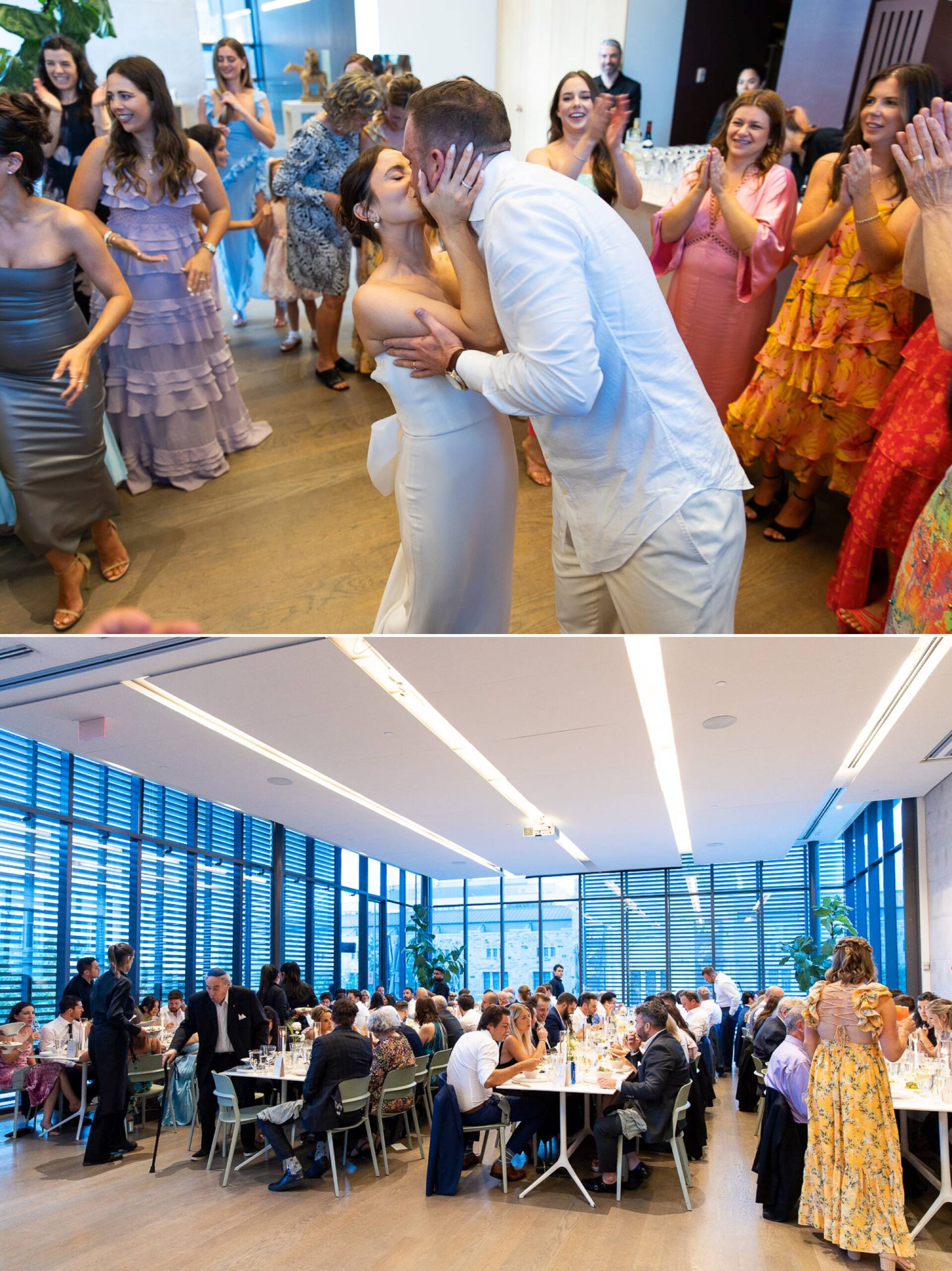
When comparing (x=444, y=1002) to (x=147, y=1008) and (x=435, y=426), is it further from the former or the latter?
(x=435, y=426)

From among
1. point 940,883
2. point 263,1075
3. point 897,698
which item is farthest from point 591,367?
point 940,883

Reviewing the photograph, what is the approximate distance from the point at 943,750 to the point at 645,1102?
3071 millimetres

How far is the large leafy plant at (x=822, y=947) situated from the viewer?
1095 centimetres

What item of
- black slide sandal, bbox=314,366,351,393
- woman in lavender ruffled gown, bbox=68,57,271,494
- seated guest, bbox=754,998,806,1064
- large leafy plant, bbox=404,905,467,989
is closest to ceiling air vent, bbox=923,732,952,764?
seated guest, bbox=754,998,806,1064

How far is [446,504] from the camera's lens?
215 cm

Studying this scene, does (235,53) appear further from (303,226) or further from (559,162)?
(559,162)

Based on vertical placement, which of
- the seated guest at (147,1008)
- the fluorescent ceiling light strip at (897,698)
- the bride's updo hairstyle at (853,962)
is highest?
the fluorescent ceiling light strip at (897,698)

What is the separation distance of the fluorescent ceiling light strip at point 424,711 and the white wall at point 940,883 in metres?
3.37

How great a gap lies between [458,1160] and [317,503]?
4278mm

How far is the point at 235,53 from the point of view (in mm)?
2098

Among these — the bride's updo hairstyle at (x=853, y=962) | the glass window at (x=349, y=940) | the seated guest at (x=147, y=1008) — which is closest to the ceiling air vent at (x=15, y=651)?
the bride's updo hairstyle at (x=853, y=962)

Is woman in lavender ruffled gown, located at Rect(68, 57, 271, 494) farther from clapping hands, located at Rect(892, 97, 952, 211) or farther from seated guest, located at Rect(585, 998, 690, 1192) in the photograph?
seated guest, located at Rect(585, 998, 690, 1192)

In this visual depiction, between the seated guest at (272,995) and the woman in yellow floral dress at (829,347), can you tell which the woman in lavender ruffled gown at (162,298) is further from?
the seated guest at (272,995)

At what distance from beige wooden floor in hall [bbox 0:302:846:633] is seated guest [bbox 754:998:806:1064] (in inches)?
167
